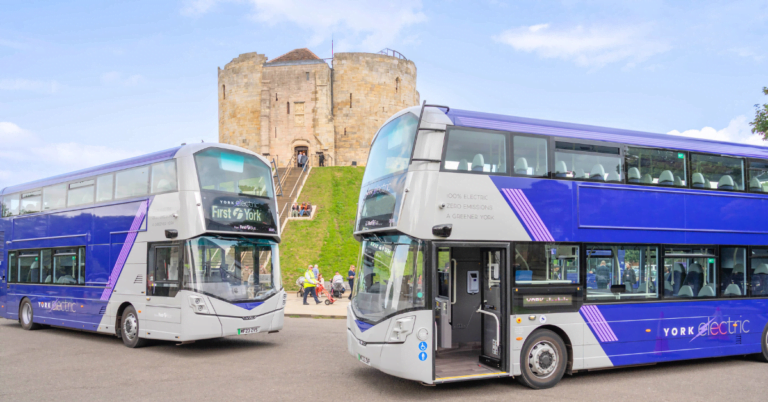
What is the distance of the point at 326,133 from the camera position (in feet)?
176

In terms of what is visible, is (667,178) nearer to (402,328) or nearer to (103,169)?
(402,328)

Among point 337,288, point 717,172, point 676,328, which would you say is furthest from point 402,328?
point 337,288

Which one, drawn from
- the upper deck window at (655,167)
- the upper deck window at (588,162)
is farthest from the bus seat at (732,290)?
the upper deck window at (588,162)

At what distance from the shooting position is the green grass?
26156 mm

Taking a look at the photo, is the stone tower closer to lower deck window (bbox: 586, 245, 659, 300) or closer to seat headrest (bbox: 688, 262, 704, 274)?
seat headrest (bbox: 688, 262, 704, 274)

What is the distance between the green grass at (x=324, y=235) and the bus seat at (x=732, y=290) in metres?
16.2

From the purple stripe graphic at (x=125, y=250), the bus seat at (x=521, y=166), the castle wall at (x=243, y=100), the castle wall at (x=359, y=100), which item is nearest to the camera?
the bus seat at (x=521, y=166)

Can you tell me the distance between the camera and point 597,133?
9.00m

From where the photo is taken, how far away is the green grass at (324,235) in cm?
2616

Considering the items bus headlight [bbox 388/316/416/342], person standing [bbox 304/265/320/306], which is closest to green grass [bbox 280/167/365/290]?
person standing [bbox 304/265/320/306]

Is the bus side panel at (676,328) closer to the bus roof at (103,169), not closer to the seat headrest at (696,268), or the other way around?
the seat headrest at (696,268)

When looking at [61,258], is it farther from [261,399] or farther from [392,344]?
[392,344]

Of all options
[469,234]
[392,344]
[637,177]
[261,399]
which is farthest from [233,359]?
[637,177]

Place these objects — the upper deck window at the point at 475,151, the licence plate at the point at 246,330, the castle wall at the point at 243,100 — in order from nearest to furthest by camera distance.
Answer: the upper deck window at the point at 475,151, the licence plate at the point at 246,330, the castle wall at the point at 243,100
